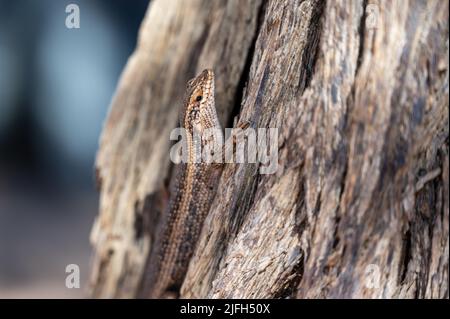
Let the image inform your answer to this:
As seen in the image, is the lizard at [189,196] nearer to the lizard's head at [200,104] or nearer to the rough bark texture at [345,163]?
the lizard's head at [200,104]

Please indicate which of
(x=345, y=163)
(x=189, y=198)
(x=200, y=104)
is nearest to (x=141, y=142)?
(x=189, y=198)

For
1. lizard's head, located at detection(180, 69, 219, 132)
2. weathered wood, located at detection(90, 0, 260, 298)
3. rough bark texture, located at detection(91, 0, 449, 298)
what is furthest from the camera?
weathered wood, located at detection(90, 0, 260, 298)

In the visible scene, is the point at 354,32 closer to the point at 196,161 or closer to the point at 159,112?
the point at 196,161

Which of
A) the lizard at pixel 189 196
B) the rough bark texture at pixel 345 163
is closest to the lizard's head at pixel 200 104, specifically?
the lizard at pixel 189 196

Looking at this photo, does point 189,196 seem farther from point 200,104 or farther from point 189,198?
point 200,104

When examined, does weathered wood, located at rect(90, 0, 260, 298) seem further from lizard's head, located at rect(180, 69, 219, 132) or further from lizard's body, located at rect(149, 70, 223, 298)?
lizard's head, located at rect(180, 69, 219, 132)

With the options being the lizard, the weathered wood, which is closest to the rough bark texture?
the lizard
